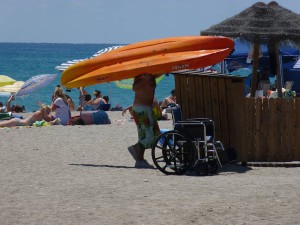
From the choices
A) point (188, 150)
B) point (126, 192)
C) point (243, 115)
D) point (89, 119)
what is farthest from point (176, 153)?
point (89, 119)

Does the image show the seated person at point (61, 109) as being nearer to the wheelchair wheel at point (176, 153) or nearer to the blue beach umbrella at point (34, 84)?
the blue beach umbrella at point (34, 84)

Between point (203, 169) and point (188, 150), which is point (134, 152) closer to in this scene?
point (188, 150)

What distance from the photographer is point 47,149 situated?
51.0 feet

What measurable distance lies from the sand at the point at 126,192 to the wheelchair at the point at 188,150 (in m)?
0.20

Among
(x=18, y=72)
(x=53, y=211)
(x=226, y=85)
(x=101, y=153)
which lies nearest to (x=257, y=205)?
(x=53, y=211)

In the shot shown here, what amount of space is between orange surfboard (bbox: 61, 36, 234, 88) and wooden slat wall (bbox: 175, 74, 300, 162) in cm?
38

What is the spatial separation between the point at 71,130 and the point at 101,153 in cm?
421

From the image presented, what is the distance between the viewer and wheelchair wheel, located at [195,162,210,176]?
1220 centimetres

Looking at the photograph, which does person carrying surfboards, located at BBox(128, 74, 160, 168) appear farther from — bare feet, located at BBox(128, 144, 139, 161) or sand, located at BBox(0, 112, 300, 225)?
sand, located at BBox(0, 112, 300, 225)

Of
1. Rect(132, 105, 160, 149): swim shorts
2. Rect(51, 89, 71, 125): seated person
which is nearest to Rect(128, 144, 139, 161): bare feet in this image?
Rect(132, 105, 160, 149): swim shorts

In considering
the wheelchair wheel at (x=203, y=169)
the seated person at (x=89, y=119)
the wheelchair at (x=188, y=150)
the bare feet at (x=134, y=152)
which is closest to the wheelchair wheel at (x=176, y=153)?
the wheelchair at (x=188, y=150)

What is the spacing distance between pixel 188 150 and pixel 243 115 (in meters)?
1.22

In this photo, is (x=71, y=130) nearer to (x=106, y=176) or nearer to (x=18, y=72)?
(x=106, y=176)

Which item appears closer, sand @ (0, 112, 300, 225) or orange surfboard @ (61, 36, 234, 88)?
sand @ (0, 112, 300, 225)
